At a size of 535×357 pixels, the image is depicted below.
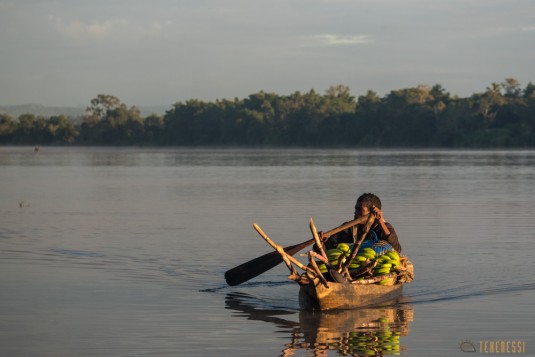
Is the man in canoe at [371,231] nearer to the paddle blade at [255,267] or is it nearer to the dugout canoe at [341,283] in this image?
the dugout canoe at [341,283]

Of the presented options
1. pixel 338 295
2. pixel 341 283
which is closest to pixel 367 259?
pixel 341 283

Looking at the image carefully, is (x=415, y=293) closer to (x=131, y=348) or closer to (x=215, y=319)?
(x=215, y=319)

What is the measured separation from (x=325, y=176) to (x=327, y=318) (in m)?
38.0

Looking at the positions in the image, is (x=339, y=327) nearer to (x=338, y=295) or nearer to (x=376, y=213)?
(x=338, y=295)

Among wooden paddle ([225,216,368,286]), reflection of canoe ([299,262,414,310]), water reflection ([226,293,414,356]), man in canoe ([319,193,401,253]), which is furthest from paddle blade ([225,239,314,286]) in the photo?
reflection of canoe ([299,262,414,310])

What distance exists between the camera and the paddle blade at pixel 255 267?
642 inches

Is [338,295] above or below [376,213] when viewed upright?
below

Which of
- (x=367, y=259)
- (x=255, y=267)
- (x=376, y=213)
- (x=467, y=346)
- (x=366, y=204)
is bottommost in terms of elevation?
(x=467, y=346)

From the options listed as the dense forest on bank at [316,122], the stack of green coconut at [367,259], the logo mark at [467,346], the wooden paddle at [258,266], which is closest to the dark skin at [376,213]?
the wooden paddle at [258,266]

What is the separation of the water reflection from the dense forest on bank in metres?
105

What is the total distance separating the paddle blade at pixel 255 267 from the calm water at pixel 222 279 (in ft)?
0.86

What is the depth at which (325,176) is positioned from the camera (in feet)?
171

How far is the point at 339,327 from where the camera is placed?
13.6m

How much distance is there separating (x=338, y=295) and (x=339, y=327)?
94 centimetres
